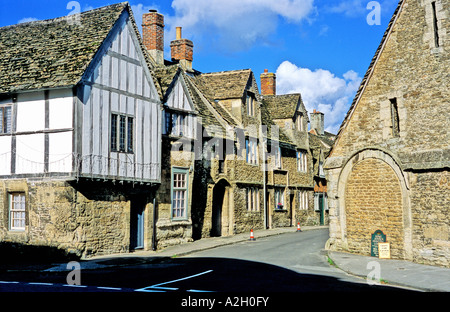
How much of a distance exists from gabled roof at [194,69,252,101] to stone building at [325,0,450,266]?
453 inches

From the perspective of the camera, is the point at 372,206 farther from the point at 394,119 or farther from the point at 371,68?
the point at 371,68

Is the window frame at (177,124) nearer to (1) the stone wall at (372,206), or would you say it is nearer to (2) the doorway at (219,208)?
(2) the doorway at (219,208)

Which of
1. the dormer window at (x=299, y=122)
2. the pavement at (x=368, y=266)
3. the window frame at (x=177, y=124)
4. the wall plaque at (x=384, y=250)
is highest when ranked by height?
the dormer window at (x=299, y=122)

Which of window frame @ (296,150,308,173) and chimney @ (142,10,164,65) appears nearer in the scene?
chimney @ (142,10,164,65)

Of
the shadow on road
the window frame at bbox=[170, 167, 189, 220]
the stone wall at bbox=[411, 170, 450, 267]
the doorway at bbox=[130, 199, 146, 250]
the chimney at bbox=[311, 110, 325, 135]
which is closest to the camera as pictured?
the shadow on road

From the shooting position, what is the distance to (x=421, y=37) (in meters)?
17.2

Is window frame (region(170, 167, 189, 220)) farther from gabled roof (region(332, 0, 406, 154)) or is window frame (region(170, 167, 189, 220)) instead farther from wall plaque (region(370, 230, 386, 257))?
wall plaque (region(370, 230, 386, 257))

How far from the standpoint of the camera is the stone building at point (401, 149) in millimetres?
16359

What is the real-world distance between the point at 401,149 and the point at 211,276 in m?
8.54

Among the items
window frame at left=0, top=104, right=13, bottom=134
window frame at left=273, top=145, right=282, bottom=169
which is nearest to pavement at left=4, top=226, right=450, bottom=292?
window frame at left=0, top=104, right=13, bottom=134

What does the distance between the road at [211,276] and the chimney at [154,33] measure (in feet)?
40.1

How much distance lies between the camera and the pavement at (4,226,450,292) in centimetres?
1280

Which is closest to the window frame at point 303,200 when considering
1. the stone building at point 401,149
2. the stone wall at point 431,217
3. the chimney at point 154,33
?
the chimney at point 154,33
